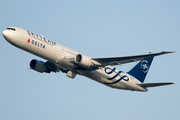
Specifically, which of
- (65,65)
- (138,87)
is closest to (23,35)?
(65,65)

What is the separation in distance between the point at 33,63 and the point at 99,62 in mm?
11403

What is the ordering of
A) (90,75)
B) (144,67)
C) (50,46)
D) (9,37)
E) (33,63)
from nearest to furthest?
(9,37) < (50,46) < (90,75) < (33,63) < (144,67)

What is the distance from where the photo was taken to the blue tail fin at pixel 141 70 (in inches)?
1709

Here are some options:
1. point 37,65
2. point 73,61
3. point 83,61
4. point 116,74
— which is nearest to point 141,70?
point 116,74

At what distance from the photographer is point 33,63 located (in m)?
40.2

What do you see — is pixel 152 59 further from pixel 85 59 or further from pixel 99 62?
pixel 85 59

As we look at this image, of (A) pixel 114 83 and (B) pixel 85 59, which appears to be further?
(A) pixel 114 83

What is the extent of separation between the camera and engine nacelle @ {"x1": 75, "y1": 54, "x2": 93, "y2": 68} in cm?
3341

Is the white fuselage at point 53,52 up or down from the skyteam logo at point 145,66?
down

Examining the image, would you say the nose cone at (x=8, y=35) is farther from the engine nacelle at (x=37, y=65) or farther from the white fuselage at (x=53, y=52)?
the engine nacelle at (x=37, y=65)

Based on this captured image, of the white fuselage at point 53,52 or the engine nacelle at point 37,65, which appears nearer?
the white fuselage at point 53,52

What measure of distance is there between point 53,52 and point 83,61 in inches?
168

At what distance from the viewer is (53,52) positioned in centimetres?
3381

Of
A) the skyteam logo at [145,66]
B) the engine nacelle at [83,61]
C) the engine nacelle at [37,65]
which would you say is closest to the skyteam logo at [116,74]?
the skyteam logo at [145,66]
